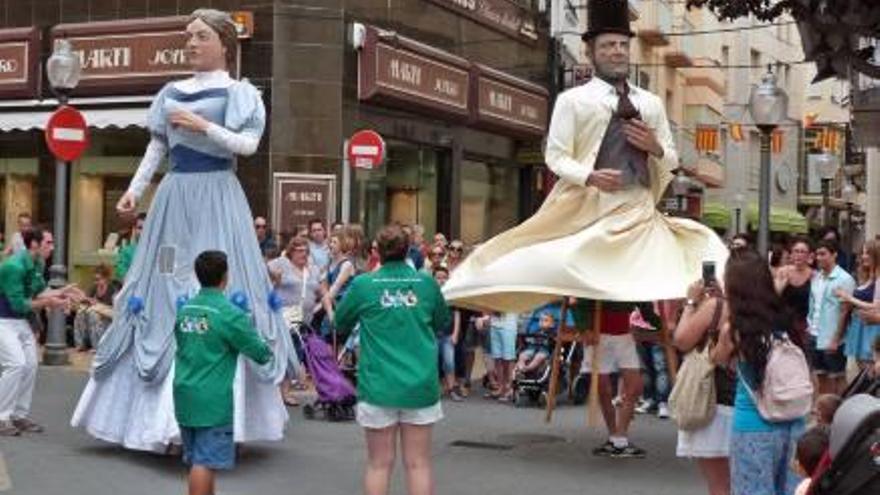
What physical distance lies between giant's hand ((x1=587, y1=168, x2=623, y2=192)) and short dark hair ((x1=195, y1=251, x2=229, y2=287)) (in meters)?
2.72

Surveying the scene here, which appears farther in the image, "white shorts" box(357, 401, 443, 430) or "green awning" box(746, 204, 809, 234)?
"green awning" box(746, 204, 809, 234)

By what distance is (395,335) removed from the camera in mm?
7012

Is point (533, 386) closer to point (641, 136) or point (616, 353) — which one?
point (616, 353)

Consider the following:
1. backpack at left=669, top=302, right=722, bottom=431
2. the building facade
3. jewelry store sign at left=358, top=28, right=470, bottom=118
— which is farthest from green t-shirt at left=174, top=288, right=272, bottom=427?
jewelry store sign at left=358, top=28, right=470, bottom=118

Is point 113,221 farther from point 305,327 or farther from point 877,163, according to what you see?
point 877,163

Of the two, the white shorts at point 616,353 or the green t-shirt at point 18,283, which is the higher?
the green t-shirt at point 18,283

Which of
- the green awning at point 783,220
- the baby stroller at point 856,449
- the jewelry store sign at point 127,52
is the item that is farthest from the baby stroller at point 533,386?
the green awning at point 783,220

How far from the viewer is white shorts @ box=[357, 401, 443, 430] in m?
7.03

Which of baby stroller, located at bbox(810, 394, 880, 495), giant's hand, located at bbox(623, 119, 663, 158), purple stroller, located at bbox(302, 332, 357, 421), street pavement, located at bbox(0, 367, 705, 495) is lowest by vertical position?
street pavement, located at bbox(0, 367, 705, 495)

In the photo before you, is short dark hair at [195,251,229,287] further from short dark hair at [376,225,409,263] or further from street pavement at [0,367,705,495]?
street pavement at [0,367,705,495]

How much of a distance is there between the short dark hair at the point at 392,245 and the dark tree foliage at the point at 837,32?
2.49 metres

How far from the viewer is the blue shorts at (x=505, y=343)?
550 inches

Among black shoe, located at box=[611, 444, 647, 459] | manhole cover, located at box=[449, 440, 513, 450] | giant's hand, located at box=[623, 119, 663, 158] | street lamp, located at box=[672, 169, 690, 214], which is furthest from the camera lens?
street lamp, located at box=[672, 169, 690, 214]

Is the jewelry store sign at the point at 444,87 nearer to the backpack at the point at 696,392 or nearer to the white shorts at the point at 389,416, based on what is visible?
the white shorts at the point at 389,416
